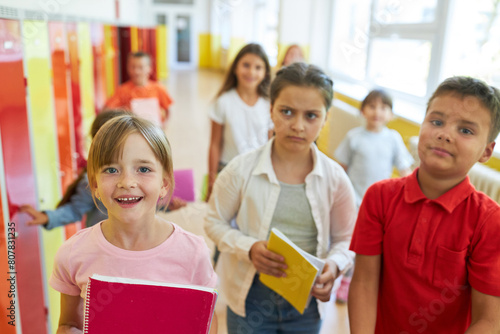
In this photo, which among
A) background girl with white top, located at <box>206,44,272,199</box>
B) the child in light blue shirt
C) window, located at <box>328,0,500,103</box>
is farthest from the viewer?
window, located at <box>328,0,500,103</box>

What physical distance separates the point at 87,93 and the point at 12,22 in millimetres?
2359

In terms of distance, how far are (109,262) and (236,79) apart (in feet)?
6.39

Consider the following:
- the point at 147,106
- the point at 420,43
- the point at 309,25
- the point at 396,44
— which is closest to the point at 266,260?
the point at 147,106

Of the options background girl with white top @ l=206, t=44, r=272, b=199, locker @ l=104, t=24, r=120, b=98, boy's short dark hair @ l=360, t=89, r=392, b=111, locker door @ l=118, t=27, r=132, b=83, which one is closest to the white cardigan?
background girl with white top @ l=206, t=44, r=272, b=199

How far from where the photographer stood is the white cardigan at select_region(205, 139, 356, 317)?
4.52 feet

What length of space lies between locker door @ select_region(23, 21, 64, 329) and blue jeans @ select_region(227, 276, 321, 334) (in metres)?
0.67

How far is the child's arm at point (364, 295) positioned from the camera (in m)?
1.14

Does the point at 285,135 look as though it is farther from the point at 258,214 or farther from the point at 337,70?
the point at 337,70

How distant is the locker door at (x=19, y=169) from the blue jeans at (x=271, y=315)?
0.68 m

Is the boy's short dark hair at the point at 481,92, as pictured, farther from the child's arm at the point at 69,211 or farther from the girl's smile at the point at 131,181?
the child's arm at the point at 69,211

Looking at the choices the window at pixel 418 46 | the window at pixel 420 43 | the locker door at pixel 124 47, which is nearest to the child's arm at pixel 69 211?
the window at pixel 420 43

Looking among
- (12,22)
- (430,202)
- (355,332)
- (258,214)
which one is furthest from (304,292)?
(12,22)

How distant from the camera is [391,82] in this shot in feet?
14.6

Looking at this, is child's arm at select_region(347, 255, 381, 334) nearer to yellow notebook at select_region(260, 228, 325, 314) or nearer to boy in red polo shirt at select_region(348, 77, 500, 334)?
boy in red polo shirt at select_region(348, 77, 500, 334)
